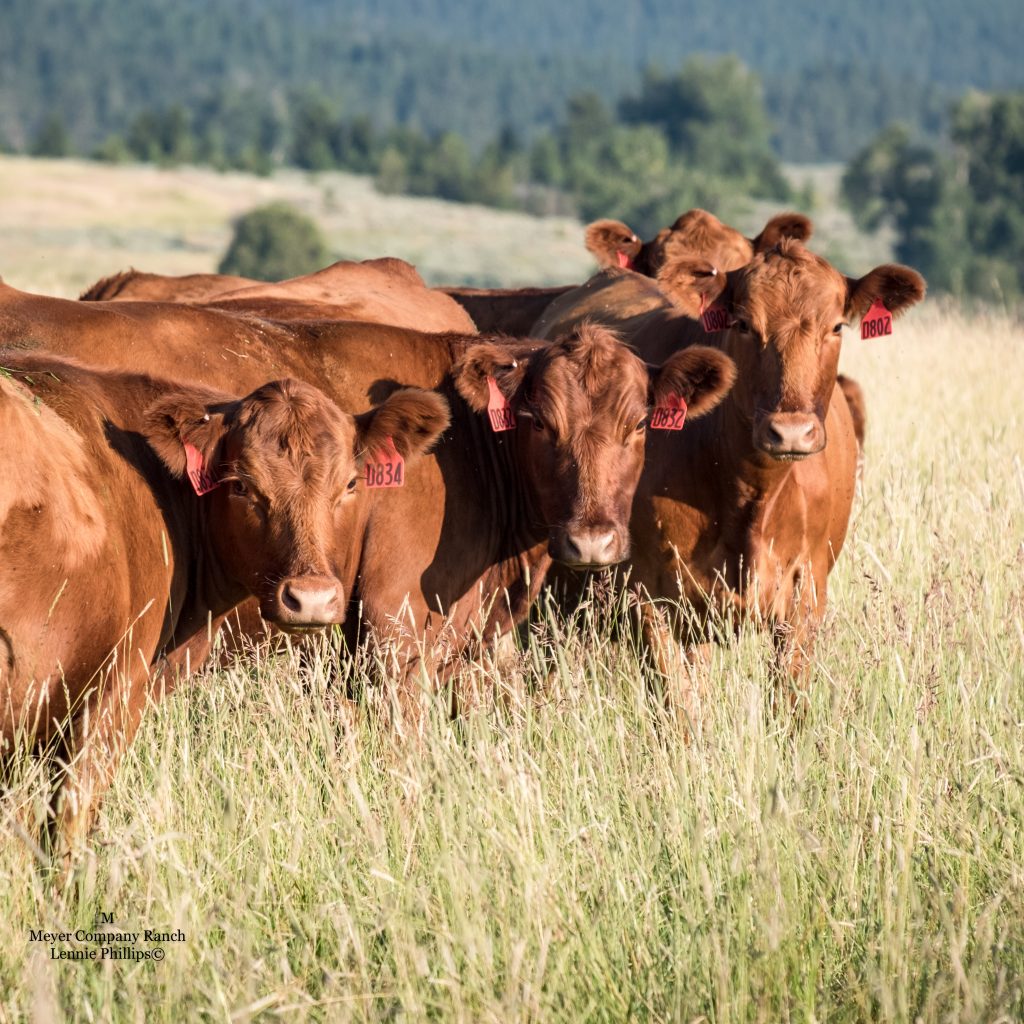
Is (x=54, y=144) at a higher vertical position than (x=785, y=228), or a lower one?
lower

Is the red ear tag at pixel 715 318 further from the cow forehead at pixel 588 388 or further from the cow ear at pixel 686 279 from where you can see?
the cow forehead at pixel 588 388

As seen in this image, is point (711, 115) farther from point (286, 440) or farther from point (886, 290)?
point (286, 440)

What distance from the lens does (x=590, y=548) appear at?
563cm

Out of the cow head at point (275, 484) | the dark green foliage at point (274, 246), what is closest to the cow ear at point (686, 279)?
the cow head at point (275, 484)

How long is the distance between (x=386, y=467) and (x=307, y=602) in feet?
2.67

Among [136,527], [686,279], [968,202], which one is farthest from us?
[968,202]

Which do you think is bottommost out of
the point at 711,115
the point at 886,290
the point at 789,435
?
the point at 711,115

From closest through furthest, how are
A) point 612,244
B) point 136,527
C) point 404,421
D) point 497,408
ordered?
point 136,527 < point 404,421 < point 497,408 < point 612,244

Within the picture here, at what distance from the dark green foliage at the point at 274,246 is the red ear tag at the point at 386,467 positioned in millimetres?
47175

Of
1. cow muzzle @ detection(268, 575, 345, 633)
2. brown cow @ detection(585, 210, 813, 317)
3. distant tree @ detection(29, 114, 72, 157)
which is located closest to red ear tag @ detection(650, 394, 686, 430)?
cow muzzle @ detection(268, 575, 345, 633)

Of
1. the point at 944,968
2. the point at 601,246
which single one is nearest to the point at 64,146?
the point at 601,246

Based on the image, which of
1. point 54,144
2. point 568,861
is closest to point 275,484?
point 568,861

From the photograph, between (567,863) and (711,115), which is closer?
(567,863)

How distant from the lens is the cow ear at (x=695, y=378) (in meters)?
6.10
